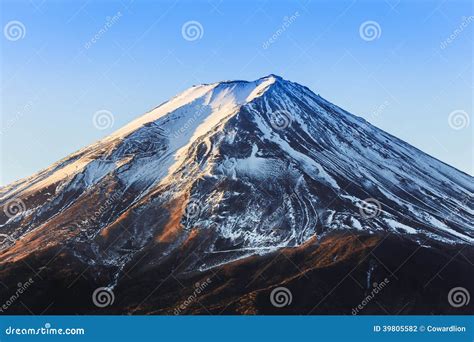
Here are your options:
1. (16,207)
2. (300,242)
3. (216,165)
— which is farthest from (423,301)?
(16,207)

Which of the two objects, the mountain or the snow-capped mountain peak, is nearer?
the mountain

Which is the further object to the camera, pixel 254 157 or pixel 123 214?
pixel 254 157

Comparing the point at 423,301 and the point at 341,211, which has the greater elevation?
the point at 341,211

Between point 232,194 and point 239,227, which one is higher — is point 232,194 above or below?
above

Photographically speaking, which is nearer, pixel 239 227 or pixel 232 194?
pixel 239 227

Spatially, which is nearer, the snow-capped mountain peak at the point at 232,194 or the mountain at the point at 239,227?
the mountain at the point at 239,227
